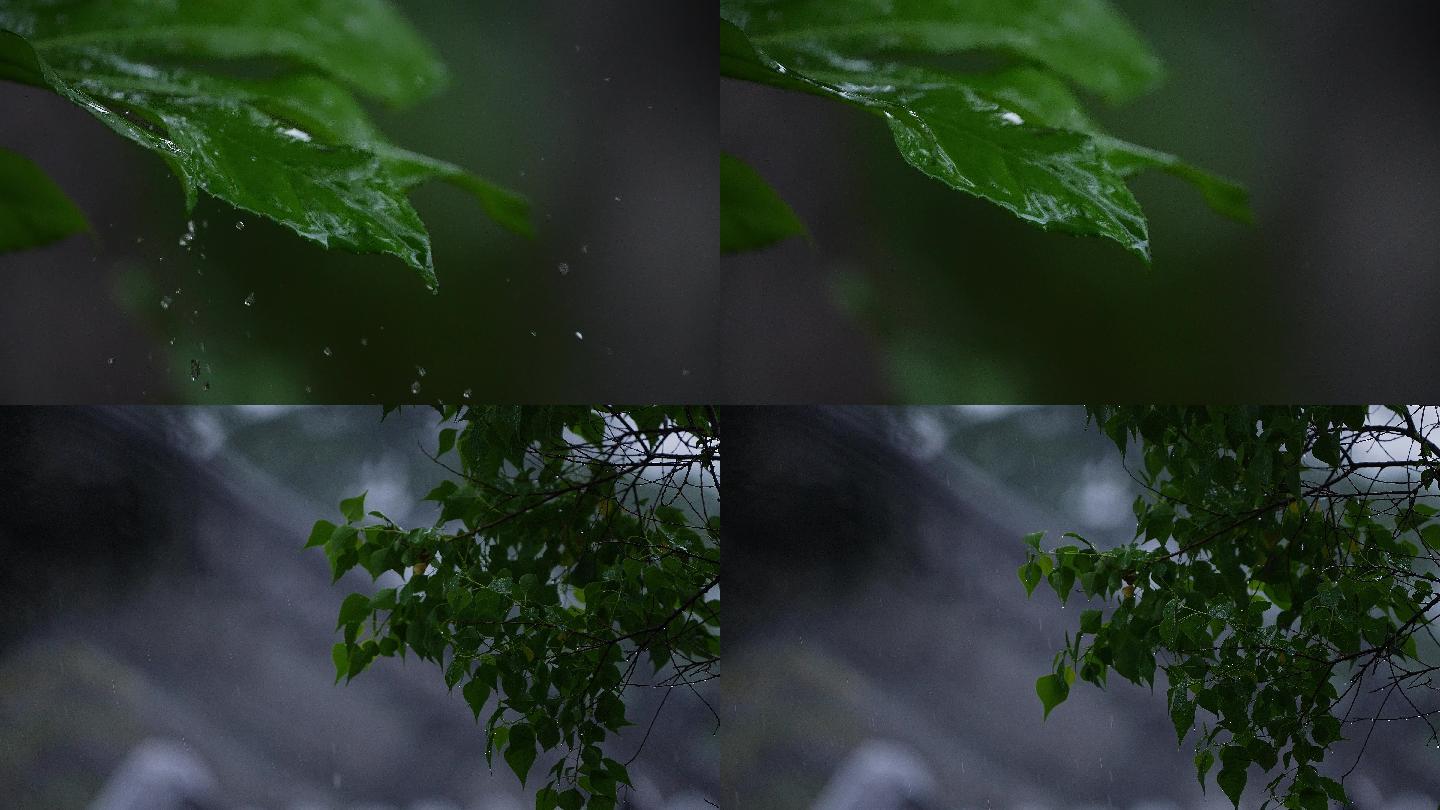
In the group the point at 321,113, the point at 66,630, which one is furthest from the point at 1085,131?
the point at 66,630

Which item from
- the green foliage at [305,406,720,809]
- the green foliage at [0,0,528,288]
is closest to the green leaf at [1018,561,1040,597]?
the green foliage at [305,406,720,809]

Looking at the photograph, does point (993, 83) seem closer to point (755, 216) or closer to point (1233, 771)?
point (755, 216)

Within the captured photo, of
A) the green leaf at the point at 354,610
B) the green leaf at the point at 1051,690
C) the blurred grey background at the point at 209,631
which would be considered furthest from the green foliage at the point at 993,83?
the green leaf at the point at 354,610

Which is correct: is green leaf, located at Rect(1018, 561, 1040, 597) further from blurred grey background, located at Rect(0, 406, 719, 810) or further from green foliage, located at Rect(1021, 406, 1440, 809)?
blurred grey background, located at Rect(0, 406, 719, 810)

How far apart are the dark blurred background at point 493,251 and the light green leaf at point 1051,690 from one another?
473 mm

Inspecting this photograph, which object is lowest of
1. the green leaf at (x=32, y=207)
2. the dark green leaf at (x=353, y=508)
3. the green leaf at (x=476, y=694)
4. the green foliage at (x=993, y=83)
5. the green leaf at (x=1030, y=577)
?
the green leaf at (x=476, y=694)

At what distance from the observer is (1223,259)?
1277 mm

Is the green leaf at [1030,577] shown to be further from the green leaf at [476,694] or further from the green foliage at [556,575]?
the green leaf at [476,694]

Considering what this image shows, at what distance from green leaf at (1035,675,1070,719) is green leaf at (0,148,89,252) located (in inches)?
45.1

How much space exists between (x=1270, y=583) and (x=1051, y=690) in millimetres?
259

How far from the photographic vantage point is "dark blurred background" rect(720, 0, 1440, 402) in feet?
4.18

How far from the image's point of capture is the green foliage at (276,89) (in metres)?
1.30

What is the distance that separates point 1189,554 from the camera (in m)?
1.28

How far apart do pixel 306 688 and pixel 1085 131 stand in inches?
40.7
